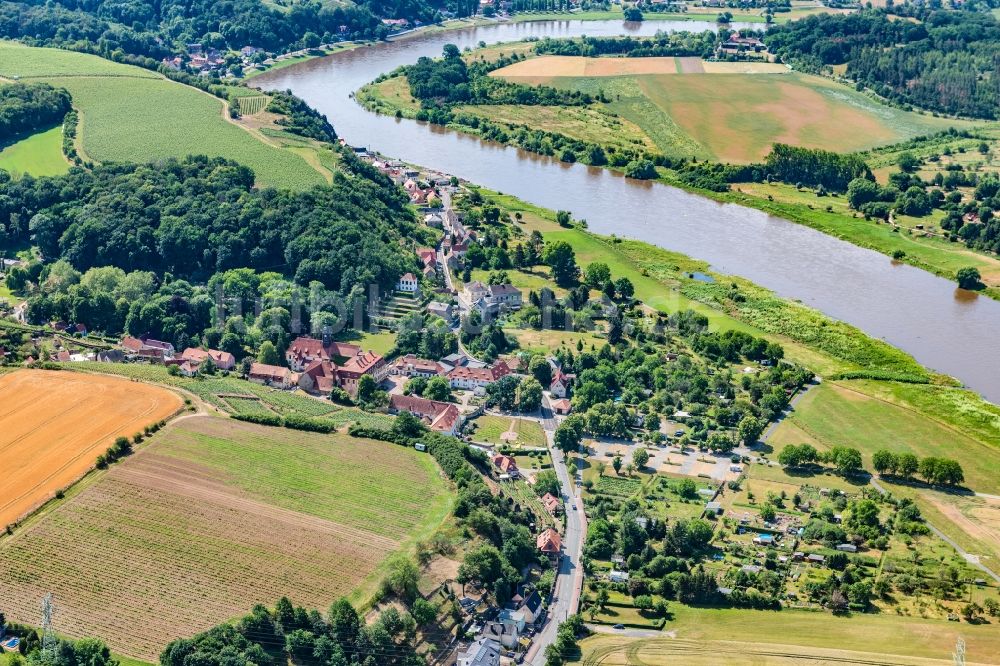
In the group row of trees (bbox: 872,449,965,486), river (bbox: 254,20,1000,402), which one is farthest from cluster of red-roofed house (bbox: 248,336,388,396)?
river (bbox: 254,20,1000,402)

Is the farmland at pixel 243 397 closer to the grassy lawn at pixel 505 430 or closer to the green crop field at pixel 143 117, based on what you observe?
the grassy lawn at pixel 505 430

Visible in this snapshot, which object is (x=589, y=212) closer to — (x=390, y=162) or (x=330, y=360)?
(x=390, y=162)

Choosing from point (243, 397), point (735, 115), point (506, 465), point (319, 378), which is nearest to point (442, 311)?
point (319, 378)

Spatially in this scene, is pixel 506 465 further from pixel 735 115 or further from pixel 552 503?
pixel 735 115

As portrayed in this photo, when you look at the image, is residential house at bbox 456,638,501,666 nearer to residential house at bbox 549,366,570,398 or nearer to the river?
residential house at bbox 549,366,570,398

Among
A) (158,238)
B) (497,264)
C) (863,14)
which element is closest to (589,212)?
(497,264)

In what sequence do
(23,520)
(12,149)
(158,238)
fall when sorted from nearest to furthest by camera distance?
(23,520)
(158,238)
(12,149)

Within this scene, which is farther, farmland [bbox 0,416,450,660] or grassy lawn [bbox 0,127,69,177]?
grassy lawn [bbox 0,127,69,177]
